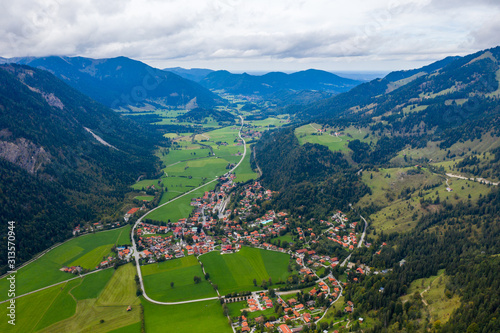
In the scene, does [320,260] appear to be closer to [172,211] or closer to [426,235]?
[426,235]

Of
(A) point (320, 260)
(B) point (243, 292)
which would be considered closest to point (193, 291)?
(B) point (243, 292)

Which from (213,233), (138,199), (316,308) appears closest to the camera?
(316,308)

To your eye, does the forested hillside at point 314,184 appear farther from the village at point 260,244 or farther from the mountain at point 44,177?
the mountain at point 44,177

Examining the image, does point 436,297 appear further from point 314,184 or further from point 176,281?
point 314,184

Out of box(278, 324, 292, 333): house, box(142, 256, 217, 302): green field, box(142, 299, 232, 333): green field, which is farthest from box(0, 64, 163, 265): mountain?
box(278, 324, 292, 333): house

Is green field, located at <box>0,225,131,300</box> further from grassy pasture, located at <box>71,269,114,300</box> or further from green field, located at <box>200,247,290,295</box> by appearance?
green field, located at <box>200,247,290,295</box>

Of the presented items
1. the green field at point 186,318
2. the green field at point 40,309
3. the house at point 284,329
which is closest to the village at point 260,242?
the house at point 284,329
